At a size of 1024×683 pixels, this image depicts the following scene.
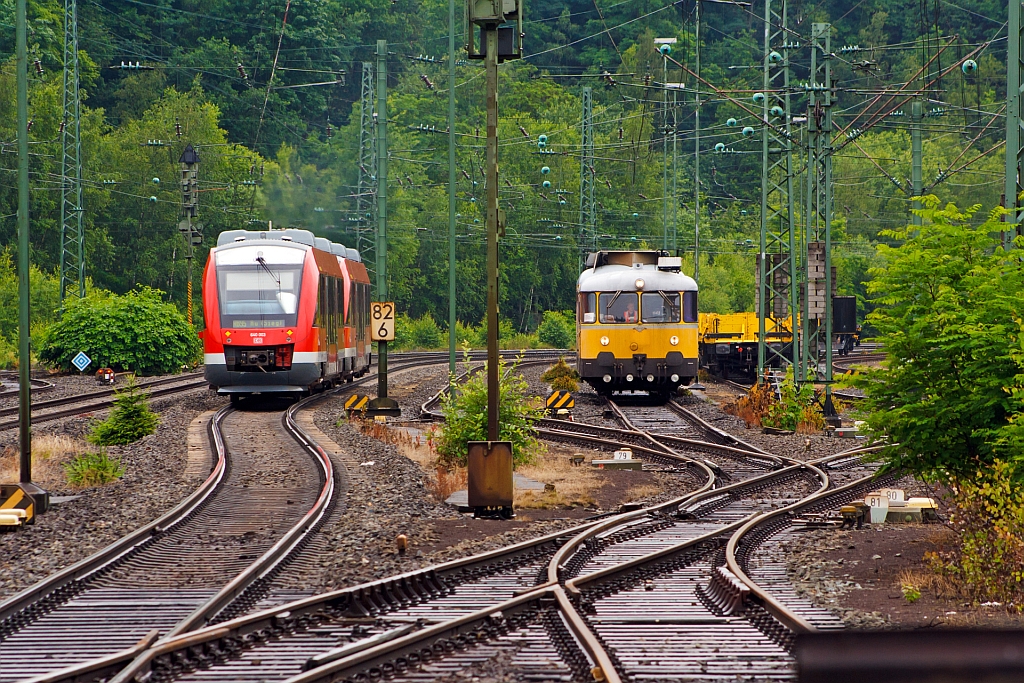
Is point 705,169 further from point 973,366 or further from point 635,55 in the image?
point 973,366

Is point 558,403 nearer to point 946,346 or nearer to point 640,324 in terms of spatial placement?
point 640,324

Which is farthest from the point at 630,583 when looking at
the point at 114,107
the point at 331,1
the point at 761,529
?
the point at 331,1

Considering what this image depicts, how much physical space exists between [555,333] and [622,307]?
40.5m

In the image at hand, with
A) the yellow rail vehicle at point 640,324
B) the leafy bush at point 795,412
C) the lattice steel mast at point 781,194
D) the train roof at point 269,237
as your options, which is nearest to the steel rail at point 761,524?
the leafy bush at point 795,412

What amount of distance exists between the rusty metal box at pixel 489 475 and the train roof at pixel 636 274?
16313 millimetres

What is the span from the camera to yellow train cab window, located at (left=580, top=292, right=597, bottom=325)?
1214 inches

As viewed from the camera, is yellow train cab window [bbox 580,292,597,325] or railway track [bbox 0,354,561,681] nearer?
railway track [bbox 0,354,561,681]

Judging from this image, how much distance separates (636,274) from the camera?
3062cm

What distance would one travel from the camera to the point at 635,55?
8769 cm

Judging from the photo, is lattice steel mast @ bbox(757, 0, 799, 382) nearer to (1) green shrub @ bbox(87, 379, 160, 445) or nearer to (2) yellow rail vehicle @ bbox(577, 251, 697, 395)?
(2) yellow rail vehicle @ bbox(577, 251, 697, 395)

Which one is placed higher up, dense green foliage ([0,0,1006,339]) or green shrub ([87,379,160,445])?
dense green foliage ([0,0,1006,339])

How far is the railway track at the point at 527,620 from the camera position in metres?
7.55

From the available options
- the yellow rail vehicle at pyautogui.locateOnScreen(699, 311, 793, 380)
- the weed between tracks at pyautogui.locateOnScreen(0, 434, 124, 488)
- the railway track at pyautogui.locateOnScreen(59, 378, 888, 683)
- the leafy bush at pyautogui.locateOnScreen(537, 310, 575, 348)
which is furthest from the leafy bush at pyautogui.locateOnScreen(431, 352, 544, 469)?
the leafy bush at pyautogui.locateOnScreen(537, 310, 575, 348)

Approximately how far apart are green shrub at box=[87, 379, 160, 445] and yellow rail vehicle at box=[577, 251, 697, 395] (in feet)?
37.1
